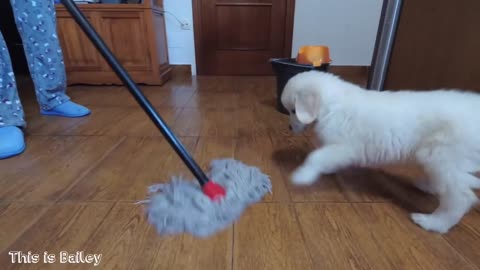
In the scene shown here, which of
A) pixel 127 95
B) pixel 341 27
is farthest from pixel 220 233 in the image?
pixel 341 27

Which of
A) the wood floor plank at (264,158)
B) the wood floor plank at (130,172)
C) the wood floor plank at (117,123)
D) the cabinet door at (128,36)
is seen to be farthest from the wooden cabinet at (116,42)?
the wood floor plank at (264,158)

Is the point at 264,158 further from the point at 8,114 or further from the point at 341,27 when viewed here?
the point at 341,27

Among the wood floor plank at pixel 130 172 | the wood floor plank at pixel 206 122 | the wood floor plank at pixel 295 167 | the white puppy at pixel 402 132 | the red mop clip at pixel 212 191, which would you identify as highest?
the white puppy at pixel 402 132

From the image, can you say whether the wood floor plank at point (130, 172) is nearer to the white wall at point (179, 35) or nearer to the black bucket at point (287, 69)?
the black bucket at point (287, 69)

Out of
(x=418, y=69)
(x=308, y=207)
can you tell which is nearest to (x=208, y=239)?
(x=308, y=207)

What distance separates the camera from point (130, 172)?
3.02ft

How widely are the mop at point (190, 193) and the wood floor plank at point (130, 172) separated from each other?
0.06m

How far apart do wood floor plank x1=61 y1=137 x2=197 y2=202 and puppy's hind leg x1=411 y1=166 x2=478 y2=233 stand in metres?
0.65

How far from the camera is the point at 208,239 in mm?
635

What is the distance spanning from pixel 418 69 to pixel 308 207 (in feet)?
2.93

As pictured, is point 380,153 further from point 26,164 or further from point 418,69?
point 26,164

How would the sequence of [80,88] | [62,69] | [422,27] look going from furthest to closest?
[80,88], [62,69], [422,27]

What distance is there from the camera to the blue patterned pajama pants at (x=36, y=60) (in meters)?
1.10

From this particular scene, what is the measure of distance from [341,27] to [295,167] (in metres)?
2.11
